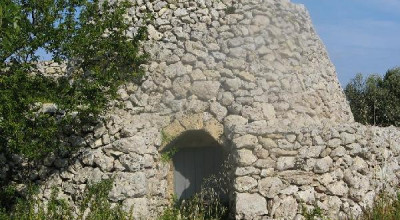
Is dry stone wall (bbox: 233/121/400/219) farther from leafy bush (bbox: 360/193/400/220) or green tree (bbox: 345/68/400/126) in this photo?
green tree (bbox: 345/68/400/126)

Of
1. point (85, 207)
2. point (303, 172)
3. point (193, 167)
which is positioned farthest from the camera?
A: point (193, 167)

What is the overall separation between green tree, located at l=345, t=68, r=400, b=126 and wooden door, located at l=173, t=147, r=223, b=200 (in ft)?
30.3

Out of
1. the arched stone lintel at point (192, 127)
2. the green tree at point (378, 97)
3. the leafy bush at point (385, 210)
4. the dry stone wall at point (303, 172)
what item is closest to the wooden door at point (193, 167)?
the arched stone lintel at point (192, 127)

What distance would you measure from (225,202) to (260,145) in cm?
162

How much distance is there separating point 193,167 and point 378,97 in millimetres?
11568

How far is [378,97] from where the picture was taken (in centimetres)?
2005

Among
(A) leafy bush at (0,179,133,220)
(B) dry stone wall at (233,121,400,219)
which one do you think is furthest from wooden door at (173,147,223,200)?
(A) leafy bush at (0,179,133,220)

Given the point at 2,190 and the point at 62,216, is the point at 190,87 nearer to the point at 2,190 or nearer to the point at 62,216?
the point at 62,216

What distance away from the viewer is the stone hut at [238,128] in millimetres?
9141

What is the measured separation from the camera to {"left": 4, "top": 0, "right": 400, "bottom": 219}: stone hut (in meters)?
9.14

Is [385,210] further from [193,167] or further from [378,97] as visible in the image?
[378,97]

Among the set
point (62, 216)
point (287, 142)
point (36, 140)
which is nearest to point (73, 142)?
point (36, 140)

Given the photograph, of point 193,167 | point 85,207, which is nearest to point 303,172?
point 193,167

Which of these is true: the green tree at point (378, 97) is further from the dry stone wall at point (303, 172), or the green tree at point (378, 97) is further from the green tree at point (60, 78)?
the green tree at point (60, 78)
